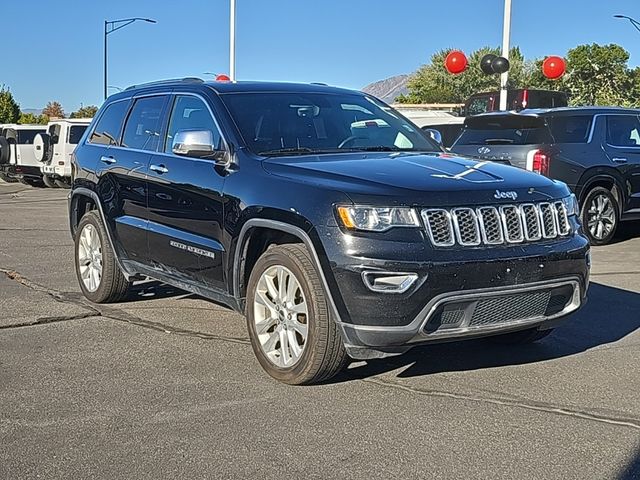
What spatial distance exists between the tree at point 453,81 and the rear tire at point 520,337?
57.5 metres

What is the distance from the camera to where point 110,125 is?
23.9ft

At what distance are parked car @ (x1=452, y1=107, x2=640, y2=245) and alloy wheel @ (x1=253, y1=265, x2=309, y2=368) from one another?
6512mm

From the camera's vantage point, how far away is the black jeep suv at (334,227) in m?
4.47

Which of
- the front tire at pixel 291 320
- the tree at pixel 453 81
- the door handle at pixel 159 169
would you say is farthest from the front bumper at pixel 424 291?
the tree at pixel 453 81

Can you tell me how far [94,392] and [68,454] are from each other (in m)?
0.92

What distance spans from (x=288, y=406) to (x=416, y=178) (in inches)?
54.4

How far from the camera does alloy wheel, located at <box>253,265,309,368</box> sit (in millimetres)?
4844

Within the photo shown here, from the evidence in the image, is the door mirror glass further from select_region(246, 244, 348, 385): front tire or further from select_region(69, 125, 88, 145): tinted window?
select_region(69, 125, 88, 145): tinted window

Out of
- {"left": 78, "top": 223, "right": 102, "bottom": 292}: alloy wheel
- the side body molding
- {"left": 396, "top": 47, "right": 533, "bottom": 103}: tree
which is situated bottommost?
{"left": 78, "top": 223, "right": 102, "bottom": 292}: alloy wheel

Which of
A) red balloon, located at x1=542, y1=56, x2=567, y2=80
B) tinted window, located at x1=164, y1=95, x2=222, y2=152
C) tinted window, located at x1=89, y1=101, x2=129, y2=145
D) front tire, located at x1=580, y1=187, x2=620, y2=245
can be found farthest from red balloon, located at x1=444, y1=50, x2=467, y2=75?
tinted window, located at x1=164, y1=95, x2=222, y2=152

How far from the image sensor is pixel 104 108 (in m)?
7.56

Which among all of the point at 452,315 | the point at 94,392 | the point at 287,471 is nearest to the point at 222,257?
the point at 94,392

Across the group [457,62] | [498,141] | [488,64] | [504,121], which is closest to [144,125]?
[498,141]

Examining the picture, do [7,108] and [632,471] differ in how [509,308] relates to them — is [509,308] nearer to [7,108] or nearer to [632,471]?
[632,471]
